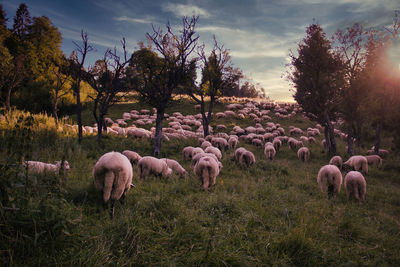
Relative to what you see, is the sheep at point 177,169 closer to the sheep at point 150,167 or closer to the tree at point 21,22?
the sheep at point 150,167

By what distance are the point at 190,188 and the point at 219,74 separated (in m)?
14.5

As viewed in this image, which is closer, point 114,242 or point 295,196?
point 114,242

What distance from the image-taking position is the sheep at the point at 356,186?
6.93 metres

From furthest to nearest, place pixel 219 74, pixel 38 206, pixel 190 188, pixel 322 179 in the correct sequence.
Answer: pixel 219 74 → pixel 322 179 → pixel 190 188 → pixel 38 206

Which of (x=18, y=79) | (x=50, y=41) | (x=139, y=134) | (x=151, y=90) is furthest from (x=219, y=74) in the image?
(x=50, y=41)

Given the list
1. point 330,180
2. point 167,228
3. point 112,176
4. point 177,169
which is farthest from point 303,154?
point 112,176

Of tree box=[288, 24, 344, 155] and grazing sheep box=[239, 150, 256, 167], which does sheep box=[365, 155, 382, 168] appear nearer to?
tree box=[288, 24, 344, 155]

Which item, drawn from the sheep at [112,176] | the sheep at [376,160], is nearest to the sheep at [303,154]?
the sheep at [376,160]

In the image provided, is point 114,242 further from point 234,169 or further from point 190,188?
point 234,169

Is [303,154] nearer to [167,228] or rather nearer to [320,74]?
[320,74]

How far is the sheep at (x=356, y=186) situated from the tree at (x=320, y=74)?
32.4 feet

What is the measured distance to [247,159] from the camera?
10.4 meters

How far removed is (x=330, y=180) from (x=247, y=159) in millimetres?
3970

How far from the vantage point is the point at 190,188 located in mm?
6098
